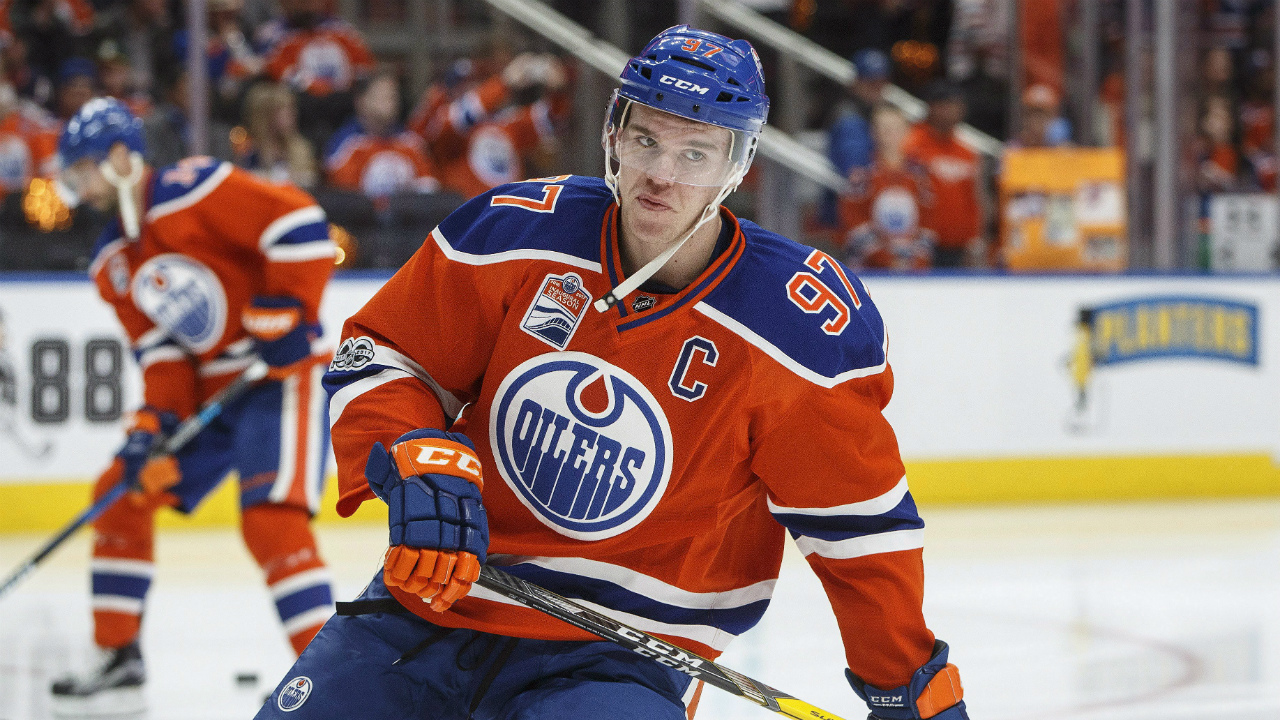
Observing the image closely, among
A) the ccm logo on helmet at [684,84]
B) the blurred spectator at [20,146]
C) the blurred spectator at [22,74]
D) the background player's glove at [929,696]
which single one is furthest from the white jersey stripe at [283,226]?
the blurred spectator at [22,74]

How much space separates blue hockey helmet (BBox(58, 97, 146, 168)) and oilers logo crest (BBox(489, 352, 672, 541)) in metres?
1.90

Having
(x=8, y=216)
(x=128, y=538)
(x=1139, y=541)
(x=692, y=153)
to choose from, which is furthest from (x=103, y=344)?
(x=692, y=153)

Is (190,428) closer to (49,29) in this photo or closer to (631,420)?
(631,420)

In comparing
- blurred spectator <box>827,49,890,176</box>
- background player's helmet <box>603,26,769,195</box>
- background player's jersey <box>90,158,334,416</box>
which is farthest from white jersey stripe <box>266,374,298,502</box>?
blurred spectator <box>827,49,890,176</box>

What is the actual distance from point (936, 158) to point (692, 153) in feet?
17.1

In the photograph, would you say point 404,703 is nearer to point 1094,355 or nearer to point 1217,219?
point 1094,355

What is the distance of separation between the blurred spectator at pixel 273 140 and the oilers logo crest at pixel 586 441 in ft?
14.8

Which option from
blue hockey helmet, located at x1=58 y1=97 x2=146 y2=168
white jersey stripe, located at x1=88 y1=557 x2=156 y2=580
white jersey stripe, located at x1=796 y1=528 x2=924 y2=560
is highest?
blue hockey helmet, located at x1=58 y1=97 x2=146 y2=168

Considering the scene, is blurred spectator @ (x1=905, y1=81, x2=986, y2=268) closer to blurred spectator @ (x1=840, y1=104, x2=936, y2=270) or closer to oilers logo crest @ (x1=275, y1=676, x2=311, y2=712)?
blurred spectator @ (x1=840, y1=104, x2=936, y2=270)

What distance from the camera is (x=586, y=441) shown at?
168 cm

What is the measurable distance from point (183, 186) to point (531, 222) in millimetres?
1747

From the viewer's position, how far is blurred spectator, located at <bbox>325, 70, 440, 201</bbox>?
6.58 m

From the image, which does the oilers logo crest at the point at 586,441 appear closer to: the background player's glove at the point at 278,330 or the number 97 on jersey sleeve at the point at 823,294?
the number 97 on jersey sleeve at the point at 823,294

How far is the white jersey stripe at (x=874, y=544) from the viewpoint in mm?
1665
